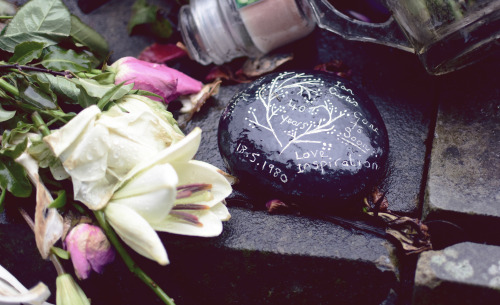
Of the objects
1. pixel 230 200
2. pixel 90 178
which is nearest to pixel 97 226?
pixel 90 178

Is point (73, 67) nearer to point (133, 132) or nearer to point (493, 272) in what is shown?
point (133, 132)

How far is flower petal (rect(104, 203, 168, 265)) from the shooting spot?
0.88m

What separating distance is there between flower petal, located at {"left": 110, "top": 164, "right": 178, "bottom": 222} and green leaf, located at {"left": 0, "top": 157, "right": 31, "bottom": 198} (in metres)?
0.22

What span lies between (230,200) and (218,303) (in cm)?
27

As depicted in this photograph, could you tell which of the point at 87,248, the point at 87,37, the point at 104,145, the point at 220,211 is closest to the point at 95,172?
the point at 104,145

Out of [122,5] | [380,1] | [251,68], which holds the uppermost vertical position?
[122,5]

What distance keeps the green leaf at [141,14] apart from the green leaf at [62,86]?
63 centimetres

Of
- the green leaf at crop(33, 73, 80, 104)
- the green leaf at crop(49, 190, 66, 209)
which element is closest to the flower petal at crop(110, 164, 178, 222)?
the green leaf at crop(49, 190, 66, 209)

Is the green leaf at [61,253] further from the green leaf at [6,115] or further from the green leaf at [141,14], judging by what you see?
the green leaf at [141,14]

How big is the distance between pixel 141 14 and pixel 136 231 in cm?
104

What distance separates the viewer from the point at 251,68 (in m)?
1.57

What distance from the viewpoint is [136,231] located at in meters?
0.90

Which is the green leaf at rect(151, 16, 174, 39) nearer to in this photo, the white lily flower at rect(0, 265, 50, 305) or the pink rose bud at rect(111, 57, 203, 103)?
the pink rose bud at rect(111, 57, 203, 103)

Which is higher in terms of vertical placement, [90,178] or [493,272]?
[90,178]
